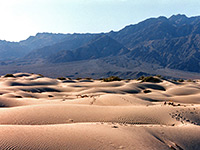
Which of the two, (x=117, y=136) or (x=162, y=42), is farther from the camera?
(x=162, y=42)

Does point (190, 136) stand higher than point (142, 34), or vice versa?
point (142, 34)

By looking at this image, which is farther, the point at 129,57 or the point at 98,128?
the point at 129,57

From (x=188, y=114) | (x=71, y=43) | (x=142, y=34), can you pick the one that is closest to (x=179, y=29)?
(x=142, y=34)

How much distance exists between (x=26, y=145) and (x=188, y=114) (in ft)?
20.5

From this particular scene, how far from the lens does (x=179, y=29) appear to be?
6988 inches

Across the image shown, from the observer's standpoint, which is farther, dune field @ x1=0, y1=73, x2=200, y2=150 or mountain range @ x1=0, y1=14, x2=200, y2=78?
mountain range @ x1=0, y1=14, x2=200, y2=78

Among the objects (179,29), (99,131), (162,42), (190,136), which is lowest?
(190,136)

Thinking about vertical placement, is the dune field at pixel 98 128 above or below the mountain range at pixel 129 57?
below

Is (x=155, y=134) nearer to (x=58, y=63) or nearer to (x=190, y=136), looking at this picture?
(x=190, y=136)

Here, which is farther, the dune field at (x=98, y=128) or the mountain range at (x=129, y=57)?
the mountain range at (x=129, y=57)

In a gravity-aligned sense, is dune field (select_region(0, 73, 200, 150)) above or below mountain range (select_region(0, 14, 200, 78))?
below

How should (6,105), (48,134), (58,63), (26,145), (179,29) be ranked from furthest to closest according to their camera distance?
(179,29) → (58,63) → (6,105) → (48,134) → (26,145)

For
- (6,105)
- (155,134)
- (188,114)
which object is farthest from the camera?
(6,105)

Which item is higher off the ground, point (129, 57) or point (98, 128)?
point (129, 57)
